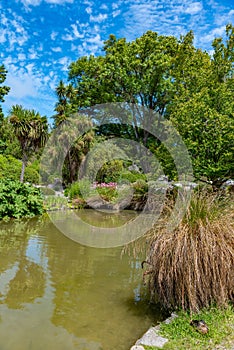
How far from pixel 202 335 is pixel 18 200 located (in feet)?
24.4

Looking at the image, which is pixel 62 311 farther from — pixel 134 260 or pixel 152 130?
pixel 152 130

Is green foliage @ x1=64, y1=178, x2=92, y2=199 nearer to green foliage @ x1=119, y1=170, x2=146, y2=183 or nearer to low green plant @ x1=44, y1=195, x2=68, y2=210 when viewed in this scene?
low green plant @ x1=44, y1=195, x2=68, y2=210

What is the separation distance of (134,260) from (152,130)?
45.5 ft

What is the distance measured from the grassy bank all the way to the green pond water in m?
0.43

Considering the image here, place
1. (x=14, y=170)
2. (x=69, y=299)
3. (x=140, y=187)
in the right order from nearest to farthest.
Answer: (x=69, y=299), (x=140, y=187), (x=14, y=170)

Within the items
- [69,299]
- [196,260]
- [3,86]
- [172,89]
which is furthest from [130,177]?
[196,260]

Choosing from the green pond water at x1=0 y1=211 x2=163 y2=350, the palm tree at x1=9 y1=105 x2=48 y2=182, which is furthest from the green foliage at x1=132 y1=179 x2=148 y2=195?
the green pond water at x1=0 y1=211 x2=163 y2=350

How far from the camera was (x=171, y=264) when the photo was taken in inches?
108

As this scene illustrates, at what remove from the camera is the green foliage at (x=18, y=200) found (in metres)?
8.43

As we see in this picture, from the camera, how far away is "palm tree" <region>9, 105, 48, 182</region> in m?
12.6

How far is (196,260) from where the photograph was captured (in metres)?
2.64

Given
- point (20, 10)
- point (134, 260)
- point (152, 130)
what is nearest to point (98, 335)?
point (134, 260)

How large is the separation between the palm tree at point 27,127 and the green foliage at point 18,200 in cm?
337

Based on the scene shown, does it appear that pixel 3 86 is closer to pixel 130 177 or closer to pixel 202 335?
pixel 130 177
